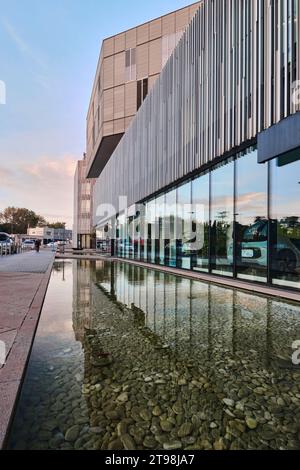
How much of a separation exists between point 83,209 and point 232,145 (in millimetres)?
59439

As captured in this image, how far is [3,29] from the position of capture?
729 cm

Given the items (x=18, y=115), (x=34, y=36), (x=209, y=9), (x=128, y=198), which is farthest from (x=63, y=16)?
(x=128, y=198)

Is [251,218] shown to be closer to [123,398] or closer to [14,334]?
[14,334]

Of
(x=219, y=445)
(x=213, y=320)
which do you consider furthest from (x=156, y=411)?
(x=213, y=320)

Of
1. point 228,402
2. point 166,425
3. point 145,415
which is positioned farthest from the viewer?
point 228,402

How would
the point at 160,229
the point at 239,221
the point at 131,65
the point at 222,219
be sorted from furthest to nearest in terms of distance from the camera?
the point at 131,65
the point at 160,229
the point at 222,219
the point at 239,221

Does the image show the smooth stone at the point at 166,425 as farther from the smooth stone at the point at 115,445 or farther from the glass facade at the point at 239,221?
the glass facade at the point at 239,221

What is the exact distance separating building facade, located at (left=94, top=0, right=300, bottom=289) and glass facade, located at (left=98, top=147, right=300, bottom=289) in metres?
0.03

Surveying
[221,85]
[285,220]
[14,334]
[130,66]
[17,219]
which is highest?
[130,66]

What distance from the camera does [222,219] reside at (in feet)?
35.7

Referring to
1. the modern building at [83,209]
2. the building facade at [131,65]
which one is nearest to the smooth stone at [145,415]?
the building facade at [131,65]

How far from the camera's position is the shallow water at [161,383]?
207 cm
